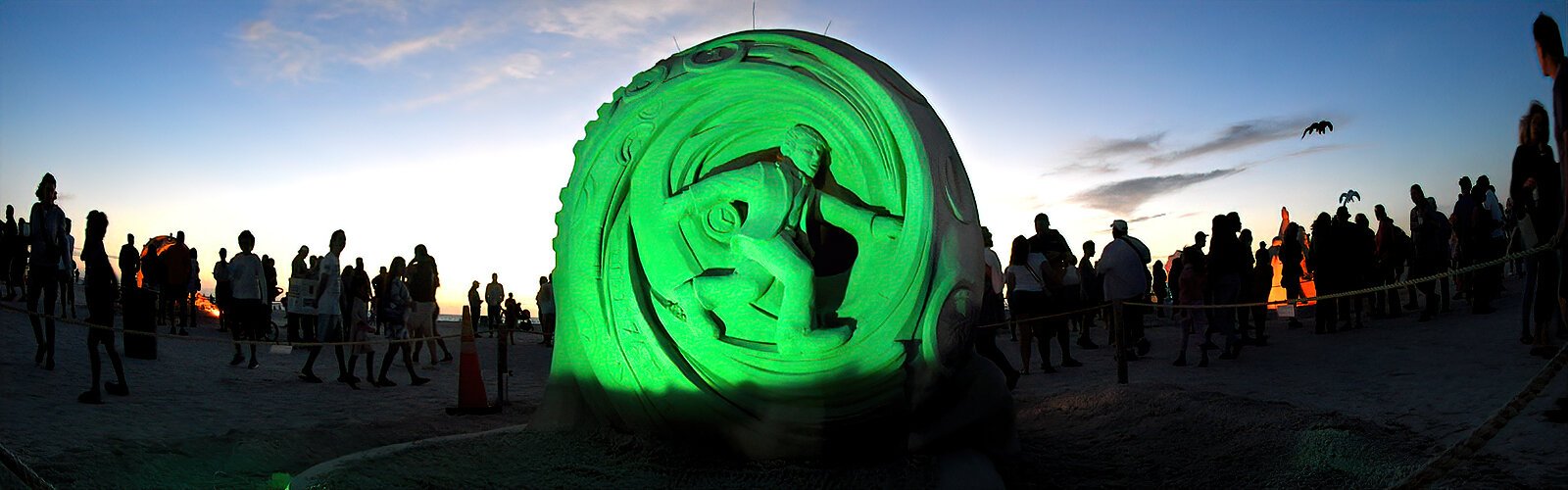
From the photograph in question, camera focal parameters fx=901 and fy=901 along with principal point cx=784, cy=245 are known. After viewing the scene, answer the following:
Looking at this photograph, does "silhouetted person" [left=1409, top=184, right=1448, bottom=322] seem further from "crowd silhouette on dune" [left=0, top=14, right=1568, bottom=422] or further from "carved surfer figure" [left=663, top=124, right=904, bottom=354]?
"carved surfer figure" [left=663, top=124, right=904, bottom=354]

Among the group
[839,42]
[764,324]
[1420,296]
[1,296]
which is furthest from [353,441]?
[1420,296]

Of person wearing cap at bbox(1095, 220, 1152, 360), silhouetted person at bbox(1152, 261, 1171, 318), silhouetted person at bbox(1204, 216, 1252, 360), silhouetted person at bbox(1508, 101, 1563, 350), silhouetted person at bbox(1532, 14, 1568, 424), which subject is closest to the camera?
silhouetted person at bbox(1532, 14, 1568, 424)

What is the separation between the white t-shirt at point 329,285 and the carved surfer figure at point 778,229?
18.1 feet

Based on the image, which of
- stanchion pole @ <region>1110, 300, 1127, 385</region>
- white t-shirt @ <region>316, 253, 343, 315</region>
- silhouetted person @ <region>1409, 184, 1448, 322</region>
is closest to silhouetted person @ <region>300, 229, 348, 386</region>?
white t-shirt @ <region>316, 253, 343, 315</region>

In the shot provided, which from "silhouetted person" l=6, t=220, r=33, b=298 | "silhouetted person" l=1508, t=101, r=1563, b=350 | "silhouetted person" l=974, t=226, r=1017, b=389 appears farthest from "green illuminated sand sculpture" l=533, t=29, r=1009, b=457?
"silhouetted person" l=6, t=220, r=33, b=298

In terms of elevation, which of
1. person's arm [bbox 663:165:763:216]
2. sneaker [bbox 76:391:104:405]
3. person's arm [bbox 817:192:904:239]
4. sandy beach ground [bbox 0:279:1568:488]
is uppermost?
person's arm [bbox 663:165:763:216]

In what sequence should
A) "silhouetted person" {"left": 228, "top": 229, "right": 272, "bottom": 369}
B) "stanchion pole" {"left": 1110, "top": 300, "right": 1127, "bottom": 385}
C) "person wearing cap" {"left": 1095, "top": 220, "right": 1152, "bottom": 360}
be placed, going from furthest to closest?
"silhouetted person" {"left": 228, "top": 229, "right": 272, "bottom": 369}
"person wearing cap" {"left": 1095, "top": 220, "right": 1152, "bottom": 360}
"stanchion pole" {"left": 1110, "top": 300, "right": 1127, "bottom": 385}

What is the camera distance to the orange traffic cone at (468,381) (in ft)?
26.1

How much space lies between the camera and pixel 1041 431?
21.3 feet

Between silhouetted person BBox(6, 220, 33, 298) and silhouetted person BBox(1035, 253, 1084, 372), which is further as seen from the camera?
silhouetted person BBox(6, 220, 33, 298)

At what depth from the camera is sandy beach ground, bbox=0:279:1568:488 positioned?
4.73 meters

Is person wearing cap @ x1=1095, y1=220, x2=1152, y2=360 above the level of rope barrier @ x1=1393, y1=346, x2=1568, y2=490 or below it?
above

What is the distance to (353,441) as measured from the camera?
646 cm

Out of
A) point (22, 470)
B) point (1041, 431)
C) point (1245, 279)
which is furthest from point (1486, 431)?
point (1245, 279)
